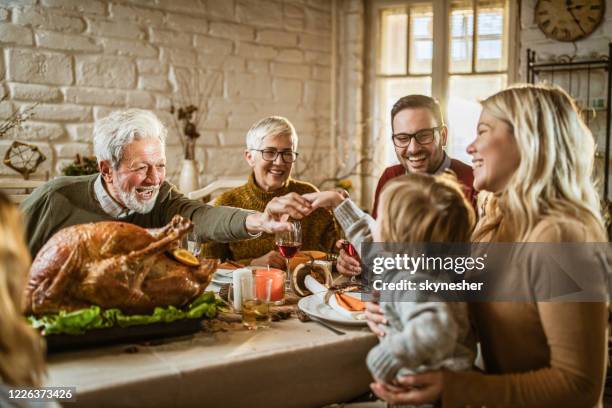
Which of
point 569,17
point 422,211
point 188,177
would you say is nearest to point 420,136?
point 422,211

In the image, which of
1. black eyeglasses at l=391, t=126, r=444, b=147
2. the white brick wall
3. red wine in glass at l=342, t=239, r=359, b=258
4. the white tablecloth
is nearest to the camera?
the white tablecloth

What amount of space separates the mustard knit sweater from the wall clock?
2216 millimetres

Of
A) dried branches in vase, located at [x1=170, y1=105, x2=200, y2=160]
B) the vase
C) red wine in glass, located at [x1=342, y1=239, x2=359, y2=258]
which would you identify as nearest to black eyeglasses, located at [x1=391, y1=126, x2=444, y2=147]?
red wine in glass, located at [x1=342, y1=239, x2=359, y2=258]

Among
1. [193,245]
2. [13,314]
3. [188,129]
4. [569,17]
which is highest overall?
[569,17]

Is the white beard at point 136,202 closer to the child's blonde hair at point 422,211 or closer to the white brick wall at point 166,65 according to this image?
the child's blonde hair at point 422,211

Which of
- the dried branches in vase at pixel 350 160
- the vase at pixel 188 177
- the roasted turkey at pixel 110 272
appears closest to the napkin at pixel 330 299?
the roasted turkey at pixel 110 272

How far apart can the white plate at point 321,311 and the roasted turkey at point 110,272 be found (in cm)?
29

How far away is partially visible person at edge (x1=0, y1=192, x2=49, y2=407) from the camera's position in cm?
87

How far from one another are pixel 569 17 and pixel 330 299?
319 cm

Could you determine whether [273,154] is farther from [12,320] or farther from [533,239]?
[12,320]

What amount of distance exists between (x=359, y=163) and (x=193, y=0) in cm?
170

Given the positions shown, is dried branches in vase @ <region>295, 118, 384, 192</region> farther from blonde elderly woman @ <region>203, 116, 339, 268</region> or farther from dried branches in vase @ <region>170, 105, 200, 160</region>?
blonde elderly woman @ <region>203, 116, 339, 268</region>

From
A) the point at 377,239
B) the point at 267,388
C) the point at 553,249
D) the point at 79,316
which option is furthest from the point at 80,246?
the point at 553,249

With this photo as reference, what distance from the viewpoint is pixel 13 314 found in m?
0.87
